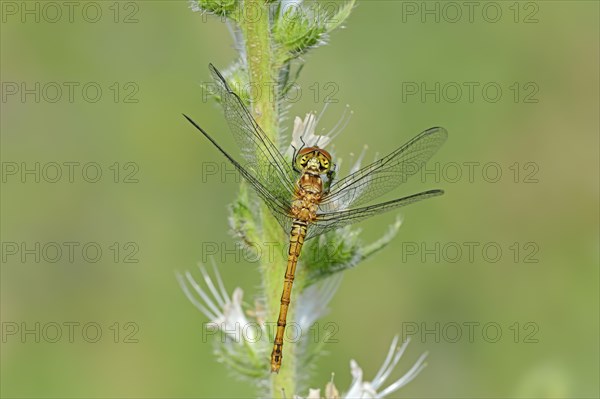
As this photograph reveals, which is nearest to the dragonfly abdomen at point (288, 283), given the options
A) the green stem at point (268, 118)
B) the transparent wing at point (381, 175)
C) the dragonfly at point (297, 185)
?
the dragonfly at point (297, 185)

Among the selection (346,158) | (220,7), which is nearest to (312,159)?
(220,7)

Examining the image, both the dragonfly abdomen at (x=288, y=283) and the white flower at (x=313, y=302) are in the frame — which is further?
the white flower at (x=313, y=302)

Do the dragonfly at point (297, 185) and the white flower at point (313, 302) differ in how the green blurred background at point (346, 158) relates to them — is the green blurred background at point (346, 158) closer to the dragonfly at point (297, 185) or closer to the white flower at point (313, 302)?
the white flower at point (313, 302)

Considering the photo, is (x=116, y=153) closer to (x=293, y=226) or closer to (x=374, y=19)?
(x=374, y=19)

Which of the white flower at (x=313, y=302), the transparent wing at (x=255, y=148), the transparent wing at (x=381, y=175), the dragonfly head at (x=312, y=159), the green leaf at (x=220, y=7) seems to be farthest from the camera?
the white flower at (x=313, y=302)

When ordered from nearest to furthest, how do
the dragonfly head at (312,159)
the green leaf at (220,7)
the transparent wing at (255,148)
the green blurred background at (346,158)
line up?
the green leaf at (220,7), the transparent wing at (255,148), the dragonfly head at (312,159), the green blurred background at (346,158)

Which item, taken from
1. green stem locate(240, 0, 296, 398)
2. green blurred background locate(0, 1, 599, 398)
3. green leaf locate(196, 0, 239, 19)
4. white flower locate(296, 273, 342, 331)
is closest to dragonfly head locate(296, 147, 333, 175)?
green stem locate(240, 0, 296, 398)

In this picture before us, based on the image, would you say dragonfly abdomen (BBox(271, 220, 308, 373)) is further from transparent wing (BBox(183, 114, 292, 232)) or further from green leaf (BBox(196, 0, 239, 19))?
green leaf (BBox(196, 0, 239, 19))
